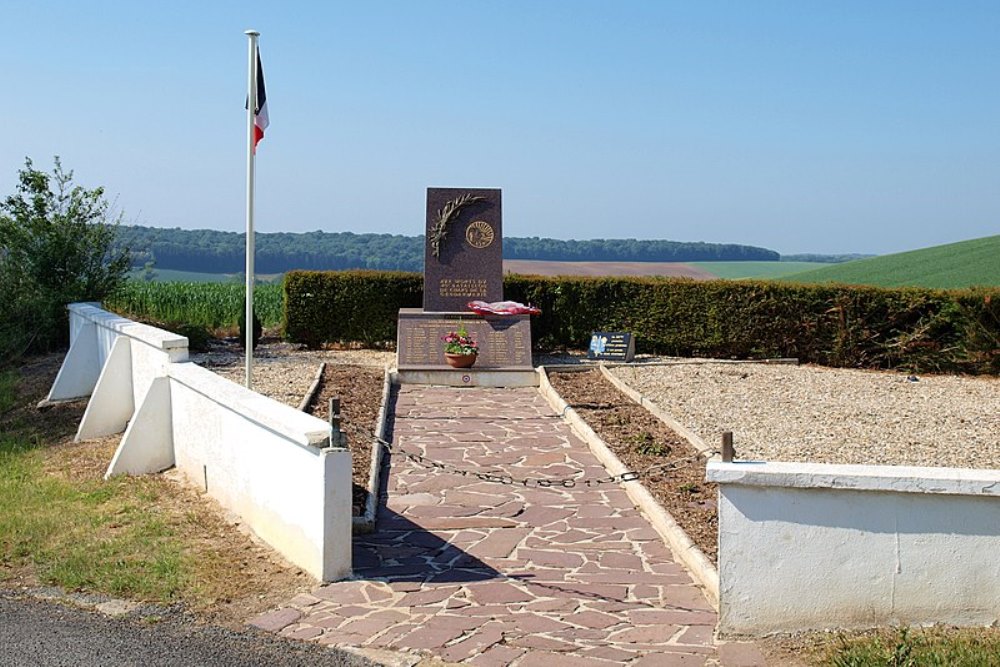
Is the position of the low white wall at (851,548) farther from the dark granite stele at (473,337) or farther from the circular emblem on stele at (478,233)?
the circular emblem on stele at (478,233)

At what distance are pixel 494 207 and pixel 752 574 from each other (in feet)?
40.9

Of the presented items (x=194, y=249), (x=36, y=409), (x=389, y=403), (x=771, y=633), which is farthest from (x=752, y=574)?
(x=194, y=249)

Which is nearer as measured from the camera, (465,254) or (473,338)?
(473,338)

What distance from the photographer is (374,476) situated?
905 centimetres

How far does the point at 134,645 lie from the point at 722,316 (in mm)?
13966

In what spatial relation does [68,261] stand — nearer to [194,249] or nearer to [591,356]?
[591,356]

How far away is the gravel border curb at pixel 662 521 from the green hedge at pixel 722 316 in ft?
21.6

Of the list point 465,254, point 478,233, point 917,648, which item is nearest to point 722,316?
point 478,233

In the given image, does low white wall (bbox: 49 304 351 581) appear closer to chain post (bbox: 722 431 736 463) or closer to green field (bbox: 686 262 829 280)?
chain post (bbox: 722 431 736 463)

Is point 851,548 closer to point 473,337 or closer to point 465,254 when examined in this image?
point 473,337

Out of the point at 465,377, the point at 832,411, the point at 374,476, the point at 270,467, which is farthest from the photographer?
the point at 465,377

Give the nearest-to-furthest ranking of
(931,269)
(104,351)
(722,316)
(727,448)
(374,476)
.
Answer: (727,448), (374,476), (104,351), (722,316), (931,269)

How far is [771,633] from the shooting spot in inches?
225

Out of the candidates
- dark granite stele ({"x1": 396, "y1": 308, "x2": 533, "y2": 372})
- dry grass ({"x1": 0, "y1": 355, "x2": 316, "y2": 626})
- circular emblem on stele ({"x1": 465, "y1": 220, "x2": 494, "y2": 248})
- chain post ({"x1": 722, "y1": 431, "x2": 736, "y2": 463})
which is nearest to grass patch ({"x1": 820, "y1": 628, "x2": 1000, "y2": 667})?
chain post ({"x1": 722, "y1": 431, "x2": 736, "y2": 463})
